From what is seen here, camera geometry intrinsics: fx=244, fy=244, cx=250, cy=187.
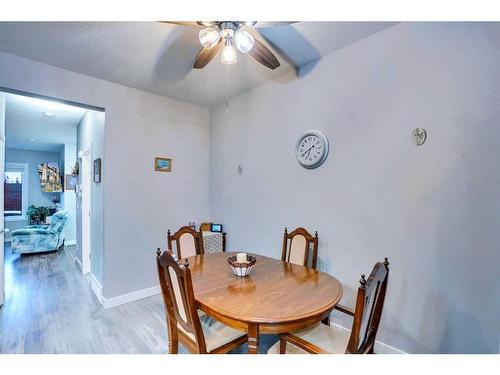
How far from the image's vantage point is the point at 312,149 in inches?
93.3

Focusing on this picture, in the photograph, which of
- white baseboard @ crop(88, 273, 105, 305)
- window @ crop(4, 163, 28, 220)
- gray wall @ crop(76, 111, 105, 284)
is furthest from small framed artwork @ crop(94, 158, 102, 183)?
window @ crop(4, 163, 28, 220)

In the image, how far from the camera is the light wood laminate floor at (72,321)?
2051 millimetres

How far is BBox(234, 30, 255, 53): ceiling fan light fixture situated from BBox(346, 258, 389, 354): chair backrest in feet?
4.82

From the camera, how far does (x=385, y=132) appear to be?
1919 millimetres

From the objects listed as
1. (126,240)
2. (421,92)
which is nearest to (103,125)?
(126,240)

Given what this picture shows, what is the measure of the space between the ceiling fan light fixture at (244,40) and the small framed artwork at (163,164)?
2032 mm

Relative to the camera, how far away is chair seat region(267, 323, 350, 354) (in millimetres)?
1367

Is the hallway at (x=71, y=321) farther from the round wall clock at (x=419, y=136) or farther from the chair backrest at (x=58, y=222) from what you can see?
the round wall clock at (x=419, y=136)

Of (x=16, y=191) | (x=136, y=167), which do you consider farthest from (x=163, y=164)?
(x=16, y=191)

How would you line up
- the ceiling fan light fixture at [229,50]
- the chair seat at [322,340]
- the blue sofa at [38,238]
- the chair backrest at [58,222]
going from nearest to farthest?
the chair seat at [322,340] → the ceiling fan light fixture at [229,50] → the blue sofa at [38,238] → the chair backrest at [58,222]

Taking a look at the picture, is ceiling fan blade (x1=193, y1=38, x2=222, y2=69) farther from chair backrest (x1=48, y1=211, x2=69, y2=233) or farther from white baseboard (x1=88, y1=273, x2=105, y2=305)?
chair backrest (x1=48, y1=211, x2=69, y2=233)

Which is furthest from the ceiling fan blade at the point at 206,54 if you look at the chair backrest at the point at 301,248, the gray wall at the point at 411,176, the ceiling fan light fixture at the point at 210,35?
the chair backrest at the point at 301,248

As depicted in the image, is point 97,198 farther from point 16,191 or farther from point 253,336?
point 16,191

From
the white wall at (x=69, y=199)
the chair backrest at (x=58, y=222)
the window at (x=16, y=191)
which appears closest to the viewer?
the chair backrest at (x=58, y=222)
